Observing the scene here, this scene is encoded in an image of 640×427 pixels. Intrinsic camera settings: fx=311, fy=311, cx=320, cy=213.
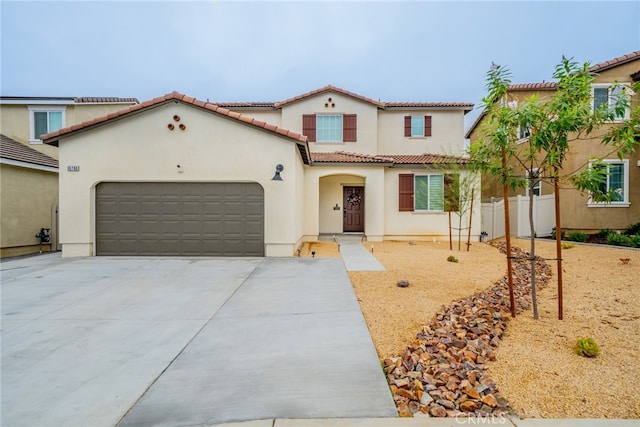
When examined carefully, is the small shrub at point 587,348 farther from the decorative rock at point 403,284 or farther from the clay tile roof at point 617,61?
the clay tile roof at point 617,61

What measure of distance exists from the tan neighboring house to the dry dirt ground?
12.4m

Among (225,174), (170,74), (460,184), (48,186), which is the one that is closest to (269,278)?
(225,174)

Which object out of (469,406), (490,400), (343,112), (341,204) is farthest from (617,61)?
(469,406)

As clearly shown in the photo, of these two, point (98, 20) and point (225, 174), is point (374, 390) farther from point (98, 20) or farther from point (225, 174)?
point (98, 20)

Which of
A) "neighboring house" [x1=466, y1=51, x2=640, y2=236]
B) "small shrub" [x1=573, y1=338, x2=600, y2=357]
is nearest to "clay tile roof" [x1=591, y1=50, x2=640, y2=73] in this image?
"neighboring house" [x1=466, y1=51, x2=640, y2=236]

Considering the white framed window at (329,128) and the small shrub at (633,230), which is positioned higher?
the white framed window at (329,128)

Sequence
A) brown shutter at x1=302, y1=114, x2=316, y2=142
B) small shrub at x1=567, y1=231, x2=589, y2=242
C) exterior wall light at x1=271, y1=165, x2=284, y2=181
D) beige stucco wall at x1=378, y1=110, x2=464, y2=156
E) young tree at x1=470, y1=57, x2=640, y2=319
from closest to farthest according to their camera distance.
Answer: young tree at x1=470, y1=57, x2=640, y2=319 < exterior wall light at x1=271, y1=165, x2=284, y2=181 < small shrub at x1=567, y1=231, x2=589, y2=242 < brown shutter at x1=302, y1=114, x2=316, y2=142 < beige stucco wall at x1=378, y1=110, x2=464, y2=156

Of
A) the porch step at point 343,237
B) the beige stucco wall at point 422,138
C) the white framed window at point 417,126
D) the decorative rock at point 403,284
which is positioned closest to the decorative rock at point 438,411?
the decorative rock at point 403,284

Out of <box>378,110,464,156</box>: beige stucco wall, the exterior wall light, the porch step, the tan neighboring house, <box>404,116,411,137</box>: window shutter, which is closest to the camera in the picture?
the exterior wall light

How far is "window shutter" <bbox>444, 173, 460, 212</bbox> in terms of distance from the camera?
1220 cm

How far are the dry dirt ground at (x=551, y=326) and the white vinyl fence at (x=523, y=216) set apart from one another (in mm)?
4519

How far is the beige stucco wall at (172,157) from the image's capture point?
10.2 meters

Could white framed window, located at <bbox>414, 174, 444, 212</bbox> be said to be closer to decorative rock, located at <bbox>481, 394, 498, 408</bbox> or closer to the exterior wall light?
A: the exterior wall light

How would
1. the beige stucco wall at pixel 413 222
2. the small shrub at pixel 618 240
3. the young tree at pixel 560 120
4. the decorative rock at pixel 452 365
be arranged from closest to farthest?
the decorative rock at pixel 452 365 → the young tree at pixel 560 120 → the small shrub at pixel 618 240 → the beige stucco wall at pixel 413 222
